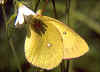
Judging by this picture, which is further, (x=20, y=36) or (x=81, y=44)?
(x=20, y=36)

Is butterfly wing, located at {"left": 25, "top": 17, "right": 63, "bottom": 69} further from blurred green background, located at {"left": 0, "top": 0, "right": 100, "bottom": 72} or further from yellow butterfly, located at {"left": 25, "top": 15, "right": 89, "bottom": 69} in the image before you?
blurred green background, located at {"left": 0, "top": 0, "right": 100, "bottom": 72}

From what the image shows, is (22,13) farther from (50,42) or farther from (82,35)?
(82,35)

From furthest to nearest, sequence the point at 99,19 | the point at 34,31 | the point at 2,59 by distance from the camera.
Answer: the point at 99,19
the point at 2,59
the point at 34,31

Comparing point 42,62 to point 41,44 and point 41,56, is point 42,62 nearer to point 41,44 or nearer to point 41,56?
point 41,56

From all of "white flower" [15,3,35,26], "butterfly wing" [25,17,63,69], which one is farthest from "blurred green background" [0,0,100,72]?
"white flower" [15,3,35,26]

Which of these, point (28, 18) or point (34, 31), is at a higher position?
point (28, 18)

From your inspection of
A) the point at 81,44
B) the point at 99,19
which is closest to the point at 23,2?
the point at 81,44

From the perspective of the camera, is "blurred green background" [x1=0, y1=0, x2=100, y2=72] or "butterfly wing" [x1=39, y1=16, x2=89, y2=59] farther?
"blurred green background" [x1=0, y1=0, x2=100, y2=72]

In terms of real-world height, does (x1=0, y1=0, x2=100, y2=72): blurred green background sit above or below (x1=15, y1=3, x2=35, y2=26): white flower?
below
